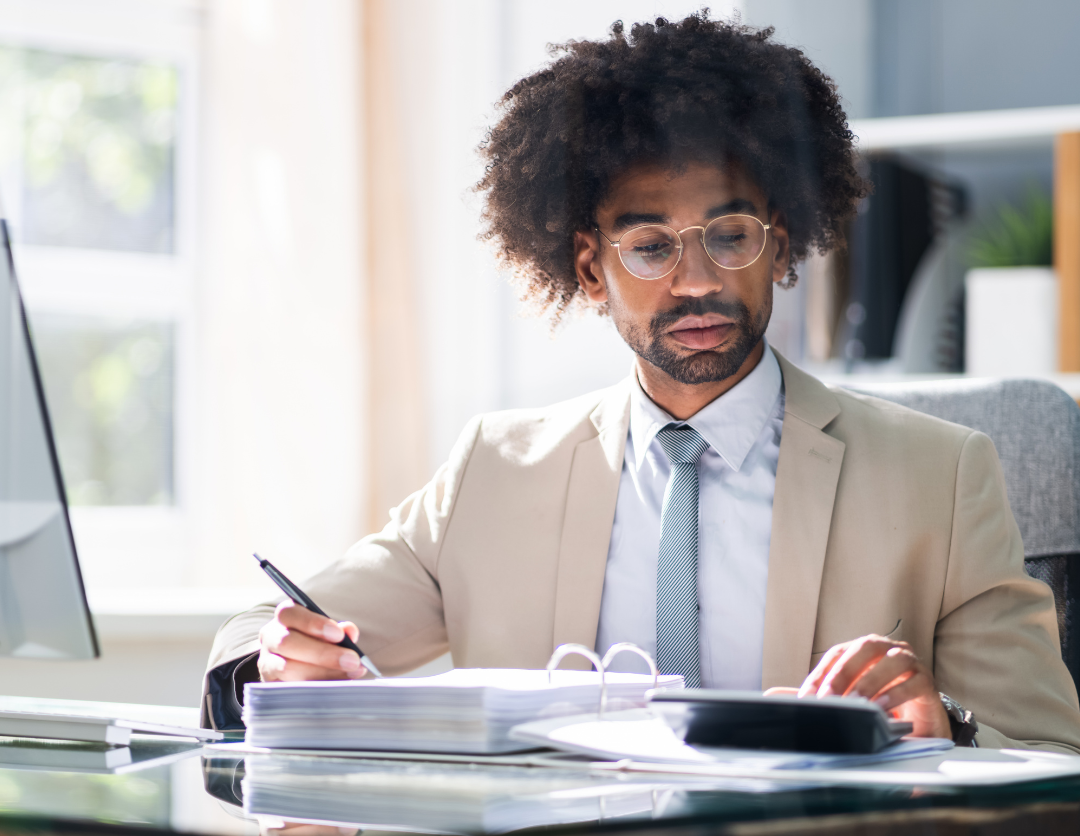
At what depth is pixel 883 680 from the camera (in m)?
0.75

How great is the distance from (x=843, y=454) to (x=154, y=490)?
5.98 ft

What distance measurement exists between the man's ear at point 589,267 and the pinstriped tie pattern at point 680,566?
12.4 inches

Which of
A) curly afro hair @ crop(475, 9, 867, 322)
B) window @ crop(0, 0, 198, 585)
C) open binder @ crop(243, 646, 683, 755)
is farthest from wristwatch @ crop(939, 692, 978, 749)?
window @ crop(0, 0, 198, 585)

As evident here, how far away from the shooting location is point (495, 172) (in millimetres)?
1512

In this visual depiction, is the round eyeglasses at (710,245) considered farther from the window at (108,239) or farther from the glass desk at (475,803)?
the window at (108,239)

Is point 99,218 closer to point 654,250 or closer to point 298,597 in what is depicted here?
point 654,250

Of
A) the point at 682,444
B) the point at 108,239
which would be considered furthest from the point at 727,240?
the point at 108,239

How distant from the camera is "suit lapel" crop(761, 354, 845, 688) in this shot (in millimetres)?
1101

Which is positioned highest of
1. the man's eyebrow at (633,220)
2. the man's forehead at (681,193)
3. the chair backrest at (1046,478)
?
the man's forehead at (681,193)

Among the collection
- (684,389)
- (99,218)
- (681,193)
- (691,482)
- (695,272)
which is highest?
(99,218)

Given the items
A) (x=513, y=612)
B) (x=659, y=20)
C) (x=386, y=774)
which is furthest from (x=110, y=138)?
(x=386, y=774)

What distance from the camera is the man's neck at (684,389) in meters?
1.28

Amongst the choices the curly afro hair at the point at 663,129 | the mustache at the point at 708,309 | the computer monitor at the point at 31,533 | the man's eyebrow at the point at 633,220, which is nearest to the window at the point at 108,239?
the curly afro hair at the point at 663,129

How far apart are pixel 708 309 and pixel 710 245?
8 cm
